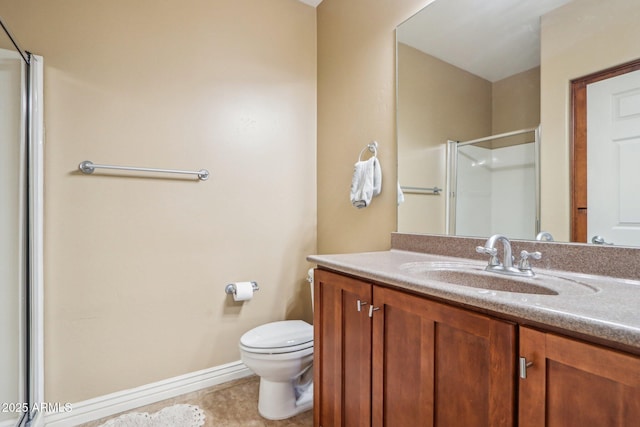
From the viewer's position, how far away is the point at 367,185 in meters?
1.69

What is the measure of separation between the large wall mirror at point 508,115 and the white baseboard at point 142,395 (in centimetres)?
137

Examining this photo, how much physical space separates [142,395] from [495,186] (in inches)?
80.0

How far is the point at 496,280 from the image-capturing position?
3.43ft

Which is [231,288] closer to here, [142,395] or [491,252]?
[142,395]

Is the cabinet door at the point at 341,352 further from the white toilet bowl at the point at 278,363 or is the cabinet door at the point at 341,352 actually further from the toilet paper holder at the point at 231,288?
the toilet paper holder at the point at 231,288

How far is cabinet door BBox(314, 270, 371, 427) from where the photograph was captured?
1095 millimetres

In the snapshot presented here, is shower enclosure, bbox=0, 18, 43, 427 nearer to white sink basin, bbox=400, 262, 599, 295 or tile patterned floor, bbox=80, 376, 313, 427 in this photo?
tile patterned floor, bbox=80, 376, 313, 427

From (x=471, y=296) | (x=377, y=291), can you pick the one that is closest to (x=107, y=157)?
(x=377, y=291)

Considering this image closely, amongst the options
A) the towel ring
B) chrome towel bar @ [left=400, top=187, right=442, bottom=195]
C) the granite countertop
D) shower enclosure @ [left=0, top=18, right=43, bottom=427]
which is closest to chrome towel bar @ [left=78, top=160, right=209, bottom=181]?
shower enclosure @ [left=0, top=18, right=43, bottom=427]

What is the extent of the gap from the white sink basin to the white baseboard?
4.51 ft

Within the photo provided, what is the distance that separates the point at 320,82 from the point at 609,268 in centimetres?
190

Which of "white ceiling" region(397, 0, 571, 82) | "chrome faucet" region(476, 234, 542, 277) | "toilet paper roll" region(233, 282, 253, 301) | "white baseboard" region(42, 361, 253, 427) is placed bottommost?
"white baseboard" region(42, 361, 253, 427)

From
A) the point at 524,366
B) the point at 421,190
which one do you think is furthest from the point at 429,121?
the point at 524,366

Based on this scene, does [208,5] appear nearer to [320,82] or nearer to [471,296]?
[320,82]
